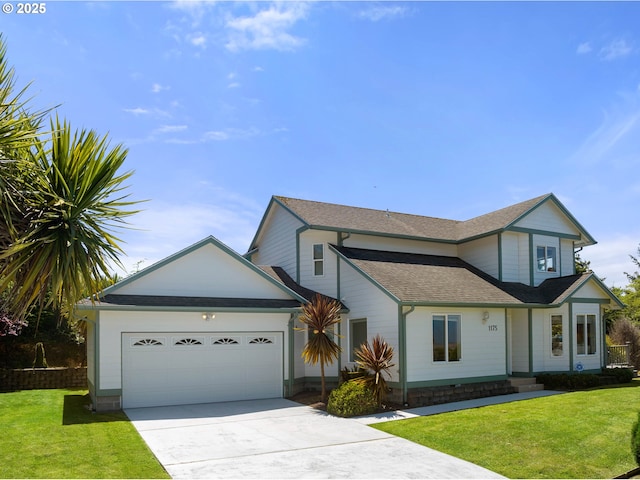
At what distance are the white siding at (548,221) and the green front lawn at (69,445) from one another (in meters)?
16.5

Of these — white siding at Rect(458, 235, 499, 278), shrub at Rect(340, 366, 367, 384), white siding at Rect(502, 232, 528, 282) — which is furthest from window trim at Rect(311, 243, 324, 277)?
white siding at Rect(502, 232, 528, 282)

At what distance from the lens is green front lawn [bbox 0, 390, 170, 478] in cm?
922

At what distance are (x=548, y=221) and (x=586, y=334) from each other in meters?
4.91

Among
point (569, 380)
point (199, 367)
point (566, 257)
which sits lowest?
point (569, 380)

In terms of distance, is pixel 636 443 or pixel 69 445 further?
pixel 69 445

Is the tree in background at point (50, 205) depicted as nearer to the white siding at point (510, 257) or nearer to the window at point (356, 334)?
the window at point (356, 334)

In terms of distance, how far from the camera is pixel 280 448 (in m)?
11.1

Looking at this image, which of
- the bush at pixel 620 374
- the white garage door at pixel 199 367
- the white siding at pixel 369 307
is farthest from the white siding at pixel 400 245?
the bush at pixel 620 374

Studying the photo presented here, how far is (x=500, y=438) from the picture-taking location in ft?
36.5

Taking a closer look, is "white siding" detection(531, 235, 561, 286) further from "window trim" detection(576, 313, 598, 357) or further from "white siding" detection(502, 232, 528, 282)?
"window trim" detection(576, 313, 598, 357)

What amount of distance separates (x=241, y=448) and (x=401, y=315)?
268 inches

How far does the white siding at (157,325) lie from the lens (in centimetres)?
1559

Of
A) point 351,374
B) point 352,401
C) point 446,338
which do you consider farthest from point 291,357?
point 446,338

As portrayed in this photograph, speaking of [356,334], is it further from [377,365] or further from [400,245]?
[400,245]
